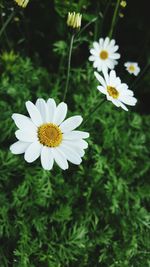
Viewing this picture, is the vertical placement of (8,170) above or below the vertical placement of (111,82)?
Result: below

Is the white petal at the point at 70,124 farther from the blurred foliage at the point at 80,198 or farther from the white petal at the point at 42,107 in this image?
the blurred foliage at the point at 80,198

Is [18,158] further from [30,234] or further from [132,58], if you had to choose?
[132,58]

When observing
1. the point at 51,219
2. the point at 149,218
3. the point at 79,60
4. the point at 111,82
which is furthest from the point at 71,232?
the point at 79,60

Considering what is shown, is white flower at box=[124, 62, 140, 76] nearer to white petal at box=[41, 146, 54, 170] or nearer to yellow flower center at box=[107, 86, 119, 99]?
yellow flower center at box=[107, 86, 119, 99]

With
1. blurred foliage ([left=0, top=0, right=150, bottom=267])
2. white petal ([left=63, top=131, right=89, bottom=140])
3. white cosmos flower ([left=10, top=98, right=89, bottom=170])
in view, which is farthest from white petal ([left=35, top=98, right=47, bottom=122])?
blurred foliage ([left=0, top=0, right=150, bottom=267])

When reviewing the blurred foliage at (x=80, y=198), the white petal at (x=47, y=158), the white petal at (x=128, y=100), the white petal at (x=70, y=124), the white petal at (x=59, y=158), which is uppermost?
the white petal at (x=128, y=100)

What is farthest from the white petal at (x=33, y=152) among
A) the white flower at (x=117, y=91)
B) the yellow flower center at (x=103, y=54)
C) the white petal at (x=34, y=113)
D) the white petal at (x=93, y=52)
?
the yellow flower center at (x=103, y=54)

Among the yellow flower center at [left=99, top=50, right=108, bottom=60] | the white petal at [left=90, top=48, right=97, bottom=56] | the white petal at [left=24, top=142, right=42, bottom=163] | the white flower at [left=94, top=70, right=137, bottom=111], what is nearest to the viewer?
the white petal at [left=24, top=142, right=42, bottom=163]
